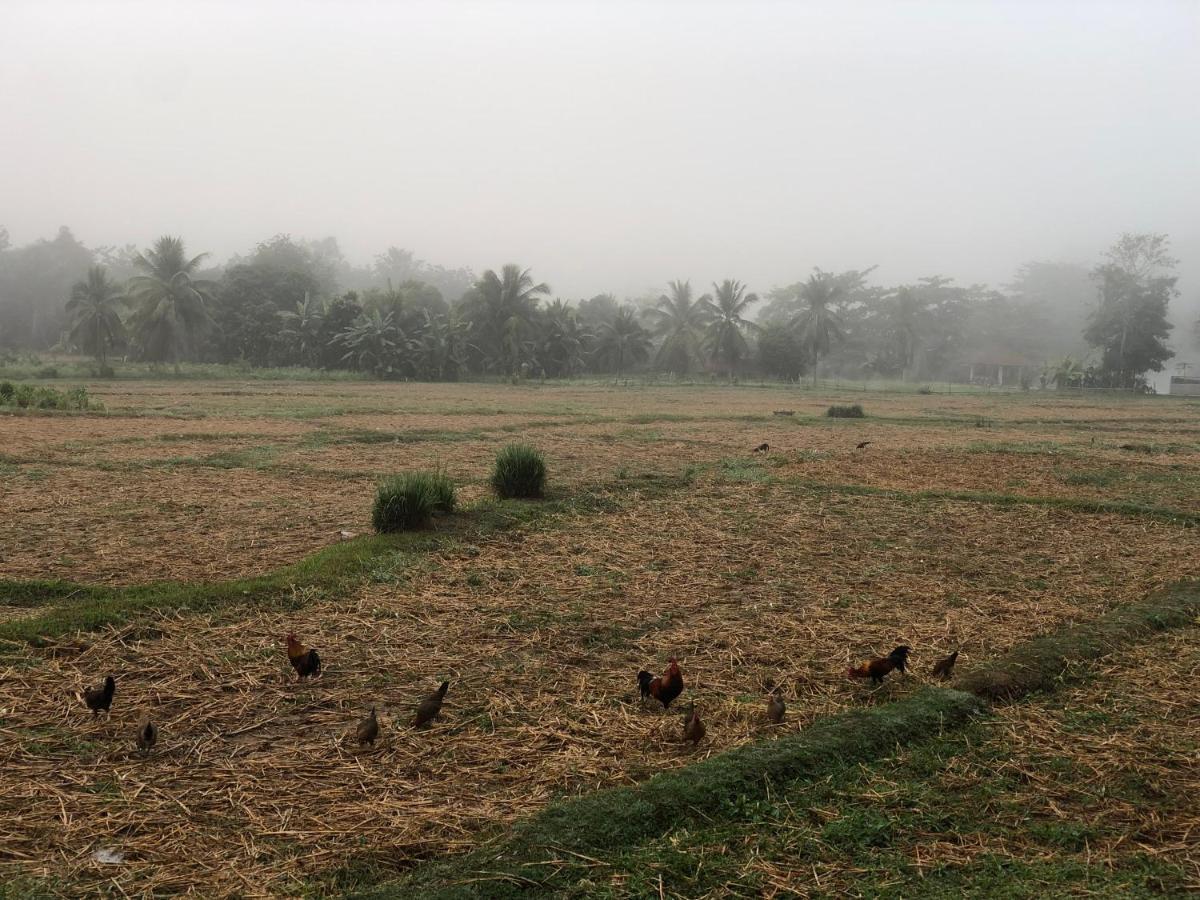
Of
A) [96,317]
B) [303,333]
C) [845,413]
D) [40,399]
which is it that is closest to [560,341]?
[303,333]

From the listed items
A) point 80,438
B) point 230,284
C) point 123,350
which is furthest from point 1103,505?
point 230,284

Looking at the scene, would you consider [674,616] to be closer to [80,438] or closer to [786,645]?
[786,645]

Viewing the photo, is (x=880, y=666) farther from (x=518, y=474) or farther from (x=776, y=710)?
(x=518, y=474)

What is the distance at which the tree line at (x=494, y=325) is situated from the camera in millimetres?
36875

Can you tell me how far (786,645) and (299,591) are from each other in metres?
2.98

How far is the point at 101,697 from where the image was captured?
320 centimetres

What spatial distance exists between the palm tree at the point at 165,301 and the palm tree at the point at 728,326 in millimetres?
28379

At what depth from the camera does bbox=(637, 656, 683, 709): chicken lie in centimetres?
338

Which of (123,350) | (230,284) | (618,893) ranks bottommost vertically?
(618,893)

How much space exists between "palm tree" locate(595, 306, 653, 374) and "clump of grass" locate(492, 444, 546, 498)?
41572 mm

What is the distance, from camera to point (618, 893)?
2.24 metres

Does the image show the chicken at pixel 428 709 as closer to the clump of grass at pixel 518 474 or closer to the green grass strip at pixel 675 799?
the green grass strip at pixel 675 799

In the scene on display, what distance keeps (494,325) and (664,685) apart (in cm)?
4245

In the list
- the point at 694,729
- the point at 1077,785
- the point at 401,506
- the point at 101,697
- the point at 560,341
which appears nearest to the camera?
the point at 1077,785
